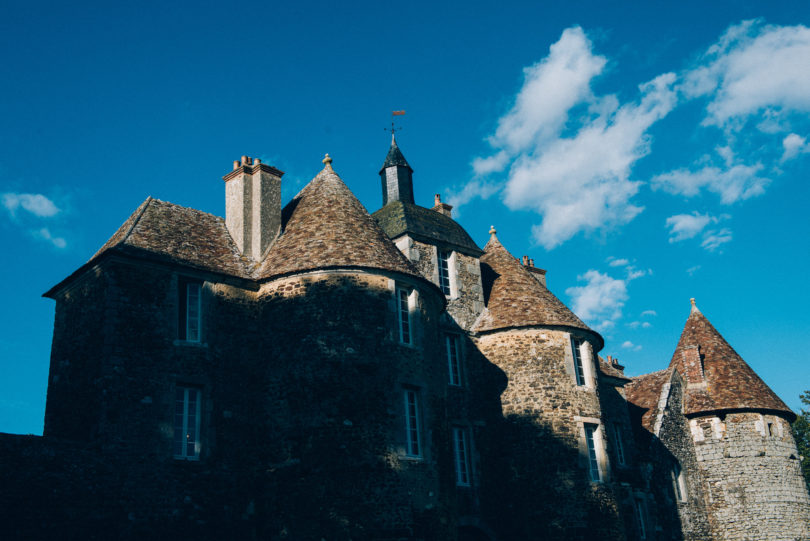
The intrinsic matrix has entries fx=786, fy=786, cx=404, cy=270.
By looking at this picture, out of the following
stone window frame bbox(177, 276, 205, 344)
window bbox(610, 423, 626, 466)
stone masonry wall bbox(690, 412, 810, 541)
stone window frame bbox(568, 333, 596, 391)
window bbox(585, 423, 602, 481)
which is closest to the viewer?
stone window frame bbox(177, 276, 205, 344)

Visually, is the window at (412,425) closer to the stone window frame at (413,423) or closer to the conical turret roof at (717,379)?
the stone window frame at (413,423)

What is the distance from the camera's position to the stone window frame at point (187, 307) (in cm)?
1725

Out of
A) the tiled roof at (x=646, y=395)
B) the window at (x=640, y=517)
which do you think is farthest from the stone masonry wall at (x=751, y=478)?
the window at (x=640, y=517)

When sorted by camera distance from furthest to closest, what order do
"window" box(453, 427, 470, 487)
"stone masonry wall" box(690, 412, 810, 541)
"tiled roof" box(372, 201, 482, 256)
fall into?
"stone masonry wall" box(690, 412, 810, 541)
"tiled roof" box(372, 201, 482, 256)
"window" box(453, 427, 470, 487)

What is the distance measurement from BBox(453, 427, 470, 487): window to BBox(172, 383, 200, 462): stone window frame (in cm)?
716

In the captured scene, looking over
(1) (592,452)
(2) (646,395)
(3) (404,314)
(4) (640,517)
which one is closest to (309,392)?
(3) (404,314)

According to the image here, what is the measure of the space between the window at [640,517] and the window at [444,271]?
898 cm

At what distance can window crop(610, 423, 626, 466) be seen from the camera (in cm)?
2561

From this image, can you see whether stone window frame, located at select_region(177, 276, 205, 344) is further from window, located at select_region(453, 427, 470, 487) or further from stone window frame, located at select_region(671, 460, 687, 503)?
stone window frame, located at select_region(671, 460, 687, 503)

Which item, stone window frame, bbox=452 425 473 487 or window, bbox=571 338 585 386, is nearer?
stone window frame, bbox=452 425 473 487

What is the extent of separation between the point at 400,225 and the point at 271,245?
492cm

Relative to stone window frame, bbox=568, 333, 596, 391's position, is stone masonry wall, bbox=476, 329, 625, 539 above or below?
below

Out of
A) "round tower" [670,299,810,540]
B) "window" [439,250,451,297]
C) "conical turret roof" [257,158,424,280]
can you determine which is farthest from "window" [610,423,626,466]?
"conical turret roof" [257,158,424,280]

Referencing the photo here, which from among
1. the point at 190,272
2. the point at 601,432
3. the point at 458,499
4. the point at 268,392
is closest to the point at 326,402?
the point at 268,392
